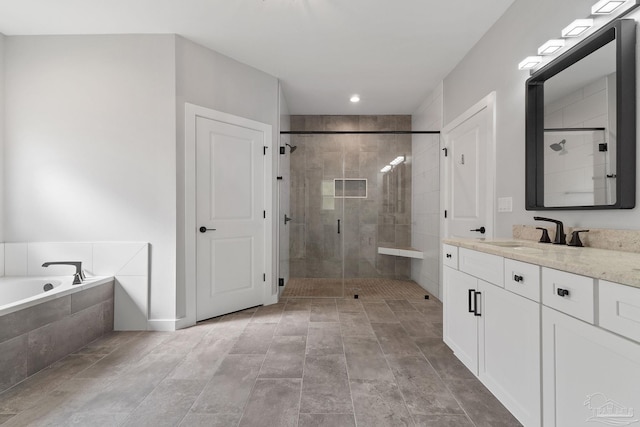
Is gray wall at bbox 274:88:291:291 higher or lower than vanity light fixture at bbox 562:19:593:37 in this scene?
lower

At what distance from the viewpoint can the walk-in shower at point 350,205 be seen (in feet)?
12.4

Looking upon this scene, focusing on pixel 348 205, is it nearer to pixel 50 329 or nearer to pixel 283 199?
pixel 283 199

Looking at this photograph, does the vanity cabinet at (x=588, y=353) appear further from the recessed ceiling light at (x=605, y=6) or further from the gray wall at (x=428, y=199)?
the gray wall at (x=428, y=199)

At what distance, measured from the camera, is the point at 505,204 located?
2279 mm

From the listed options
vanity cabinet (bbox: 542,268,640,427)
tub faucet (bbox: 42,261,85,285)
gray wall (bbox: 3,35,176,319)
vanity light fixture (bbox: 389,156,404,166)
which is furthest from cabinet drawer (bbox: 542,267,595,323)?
tub faucet (bbox: 42,261,85,285)

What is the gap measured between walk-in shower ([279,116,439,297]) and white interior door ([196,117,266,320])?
55cm

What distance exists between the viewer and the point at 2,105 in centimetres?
261

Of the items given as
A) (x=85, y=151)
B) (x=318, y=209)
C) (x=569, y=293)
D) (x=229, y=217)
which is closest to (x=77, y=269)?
(x=85, y=151)

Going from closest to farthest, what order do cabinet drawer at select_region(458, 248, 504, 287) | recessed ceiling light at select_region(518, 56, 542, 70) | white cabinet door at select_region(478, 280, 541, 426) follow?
white cabinet door at select_region(478, 280, 541, 426)
cabinet drawer at select_region(458, 248, 504, 287)
recessed ceiling light at select_region(518, 56, 542, 70)

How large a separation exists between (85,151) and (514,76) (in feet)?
11.7

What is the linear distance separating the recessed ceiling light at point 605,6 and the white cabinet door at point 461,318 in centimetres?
147

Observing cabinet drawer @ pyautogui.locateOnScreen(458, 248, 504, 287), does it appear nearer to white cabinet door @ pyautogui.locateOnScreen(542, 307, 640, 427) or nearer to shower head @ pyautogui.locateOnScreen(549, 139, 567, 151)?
white cabinet door @ pyautogui.locateOnScreen(542, 307, 640, 427)

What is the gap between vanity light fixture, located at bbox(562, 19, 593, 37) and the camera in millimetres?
1526

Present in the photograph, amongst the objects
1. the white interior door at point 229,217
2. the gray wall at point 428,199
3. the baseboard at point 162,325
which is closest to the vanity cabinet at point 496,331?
the gray wall at point 428,199
